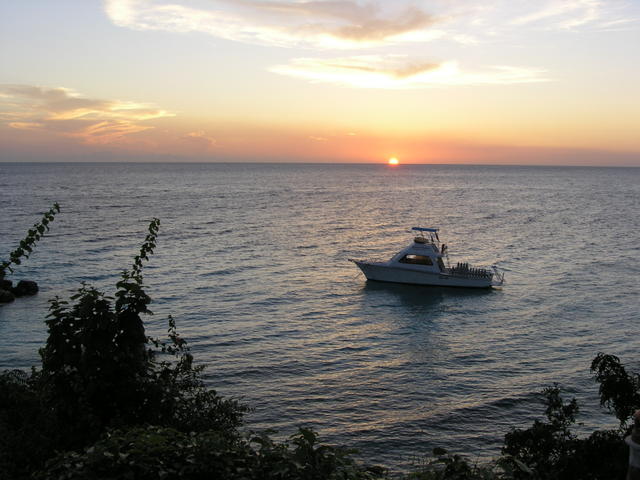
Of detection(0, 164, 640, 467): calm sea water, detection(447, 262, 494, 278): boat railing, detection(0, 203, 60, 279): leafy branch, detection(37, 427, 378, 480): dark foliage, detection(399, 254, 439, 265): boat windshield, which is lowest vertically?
detection(0, 164, 640, 467): calm sea water

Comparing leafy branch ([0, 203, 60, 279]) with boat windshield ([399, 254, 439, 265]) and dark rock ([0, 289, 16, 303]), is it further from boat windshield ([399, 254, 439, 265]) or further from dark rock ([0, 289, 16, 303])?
boat windshield ([399, 254, 439, 265])

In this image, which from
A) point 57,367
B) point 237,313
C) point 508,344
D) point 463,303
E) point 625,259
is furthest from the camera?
point 625,259

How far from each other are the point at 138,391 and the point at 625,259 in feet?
172

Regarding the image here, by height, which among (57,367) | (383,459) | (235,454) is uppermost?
(57,367)

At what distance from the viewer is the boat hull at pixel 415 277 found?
132ft

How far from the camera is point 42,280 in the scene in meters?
40.5

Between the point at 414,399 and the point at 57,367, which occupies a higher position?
the point at 57,367

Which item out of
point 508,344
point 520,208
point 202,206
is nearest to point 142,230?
point 202,206

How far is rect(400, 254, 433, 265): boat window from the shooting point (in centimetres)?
4128

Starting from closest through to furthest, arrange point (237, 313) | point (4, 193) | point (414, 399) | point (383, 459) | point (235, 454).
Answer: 1. point (235, 454)
2. point (383, 459)
3. point (414, 399)
4. point (237, 313)
5. point (4, 193)

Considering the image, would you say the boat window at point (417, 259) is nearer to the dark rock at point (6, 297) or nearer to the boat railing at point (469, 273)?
the boat railing at point (469, 273)

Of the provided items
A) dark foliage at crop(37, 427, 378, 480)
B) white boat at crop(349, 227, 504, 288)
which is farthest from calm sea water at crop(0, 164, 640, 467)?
dark foliage at crop(37, 427, 378, 480)

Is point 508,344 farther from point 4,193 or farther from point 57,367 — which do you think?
point 4,193

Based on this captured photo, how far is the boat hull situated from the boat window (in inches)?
27.4
